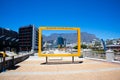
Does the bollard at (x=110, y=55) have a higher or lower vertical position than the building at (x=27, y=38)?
lower

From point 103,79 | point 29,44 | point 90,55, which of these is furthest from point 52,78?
point 29,44

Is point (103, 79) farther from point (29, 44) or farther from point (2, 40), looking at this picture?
point (29, 44)

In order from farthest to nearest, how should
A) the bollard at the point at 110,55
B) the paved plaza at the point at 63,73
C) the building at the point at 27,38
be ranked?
the building at the point at 27,38
the bollard at the point at 110,55
the paved plaza at the point at 63,73

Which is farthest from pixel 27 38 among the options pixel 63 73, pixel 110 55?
pixel 63 73

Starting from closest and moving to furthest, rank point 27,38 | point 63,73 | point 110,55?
1. point 63,73
2. point 110,55
3. point 27,38

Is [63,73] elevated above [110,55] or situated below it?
below

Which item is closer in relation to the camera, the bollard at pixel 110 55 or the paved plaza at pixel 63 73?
the paved plaza at pixel 63 73

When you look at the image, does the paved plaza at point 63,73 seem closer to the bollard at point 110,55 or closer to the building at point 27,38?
the bollard at point 110,55

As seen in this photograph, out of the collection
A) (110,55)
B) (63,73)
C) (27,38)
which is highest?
(27,38)

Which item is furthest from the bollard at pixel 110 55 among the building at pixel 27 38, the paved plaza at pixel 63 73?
the building at pixel 27 38

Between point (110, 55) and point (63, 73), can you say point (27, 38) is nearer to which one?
point (110, 55)

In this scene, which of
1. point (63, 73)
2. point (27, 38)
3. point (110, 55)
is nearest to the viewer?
point (63, 73)

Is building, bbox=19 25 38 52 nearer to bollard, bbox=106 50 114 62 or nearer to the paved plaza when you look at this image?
bollard, bbox=106 50 114 62

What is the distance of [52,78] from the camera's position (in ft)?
30.5
